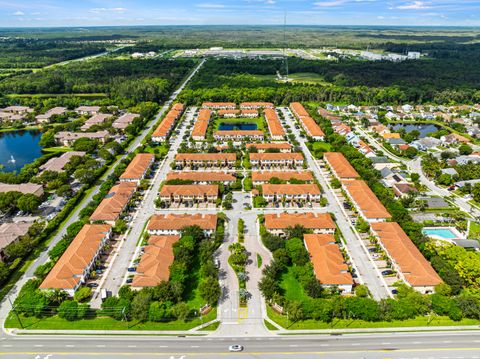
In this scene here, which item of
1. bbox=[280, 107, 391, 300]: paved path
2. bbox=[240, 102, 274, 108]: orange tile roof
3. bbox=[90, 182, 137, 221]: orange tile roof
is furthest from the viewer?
bbox=[240, 102, 274, 108]: orange tile roof

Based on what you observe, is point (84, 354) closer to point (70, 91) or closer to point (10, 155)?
point (10, 155)

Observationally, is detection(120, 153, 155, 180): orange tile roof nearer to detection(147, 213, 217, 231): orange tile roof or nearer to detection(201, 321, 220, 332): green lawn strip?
detection(147, 213, 217, 231): orange tile roof

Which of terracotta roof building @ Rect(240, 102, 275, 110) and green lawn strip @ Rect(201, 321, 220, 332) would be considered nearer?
green lawn strip @ Rect(201, 321, 220, 332)

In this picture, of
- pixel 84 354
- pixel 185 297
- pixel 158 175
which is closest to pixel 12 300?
pixel 84 354

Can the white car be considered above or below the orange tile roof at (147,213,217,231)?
below

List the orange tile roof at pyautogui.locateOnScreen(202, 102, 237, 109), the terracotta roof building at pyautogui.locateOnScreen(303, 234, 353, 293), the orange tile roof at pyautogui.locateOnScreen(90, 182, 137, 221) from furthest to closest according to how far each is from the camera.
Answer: the orange tile roof at pyautogui.locateOnScreen(202, 102, 237, 109) → the orange tile roof at pyautogui.locateOnScreen(90, 182, 137, 221) → the terracotta roof building at pyautogui.locateOnScreen(303, 234, 353, 293)

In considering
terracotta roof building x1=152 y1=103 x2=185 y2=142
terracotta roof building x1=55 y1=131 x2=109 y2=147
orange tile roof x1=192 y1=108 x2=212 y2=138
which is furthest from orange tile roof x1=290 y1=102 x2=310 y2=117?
terracotta roof building x1=55 y1=131 x2=109 y2=147

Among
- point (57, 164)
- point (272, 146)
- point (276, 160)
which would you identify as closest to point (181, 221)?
point (276, 160)

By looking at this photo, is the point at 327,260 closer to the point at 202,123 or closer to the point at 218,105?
the point at 202,123
